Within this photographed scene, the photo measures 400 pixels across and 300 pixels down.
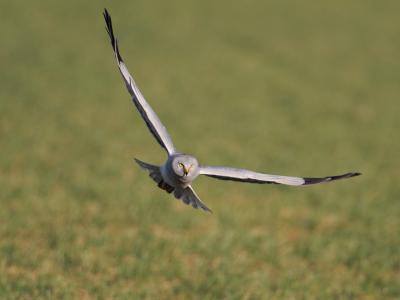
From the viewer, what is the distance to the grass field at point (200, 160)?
6.30 m

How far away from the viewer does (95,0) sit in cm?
3709

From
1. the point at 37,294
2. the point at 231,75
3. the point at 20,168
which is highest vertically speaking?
the point at 231,75

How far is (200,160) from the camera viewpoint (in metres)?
12.0

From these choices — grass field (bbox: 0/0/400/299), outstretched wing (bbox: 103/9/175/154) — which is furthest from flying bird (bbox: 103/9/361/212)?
grass field (bbox: 0/0/400/299)

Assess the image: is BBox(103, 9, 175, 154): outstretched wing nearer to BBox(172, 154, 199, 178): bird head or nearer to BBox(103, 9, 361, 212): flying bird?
BBox(103, 9, 361, 212): flying bird

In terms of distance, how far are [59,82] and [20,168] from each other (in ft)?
30.8

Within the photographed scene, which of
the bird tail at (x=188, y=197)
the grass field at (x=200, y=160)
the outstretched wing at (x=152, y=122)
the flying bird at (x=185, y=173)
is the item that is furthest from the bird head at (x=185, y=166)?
the grass field at (x=200, y=160)

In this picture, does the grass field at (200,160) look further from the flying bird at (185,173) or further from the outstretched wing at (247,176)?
the outstretched wing at (247,176)

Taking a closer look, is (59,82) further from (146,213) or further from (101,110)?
(146,213)

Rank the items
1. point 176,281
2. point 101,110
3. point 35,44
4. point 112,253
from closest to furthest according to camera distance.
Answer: point 176,281
point 112,253
point 101,110
point 35,44

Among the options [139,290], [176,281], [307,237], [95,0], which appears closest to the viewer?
[139,290]

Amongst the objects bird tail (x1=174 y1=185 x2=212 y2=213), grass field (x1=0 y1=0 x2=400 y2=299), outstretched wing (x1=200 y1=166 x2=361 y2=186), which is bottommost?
bird tail (x1=174 y1=185 x2=212 y2=213)

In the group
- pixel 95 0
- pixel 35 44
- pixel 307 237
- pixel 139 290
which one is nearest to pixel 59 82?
pixel 35 44

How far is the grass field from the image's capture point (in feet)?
20.7
